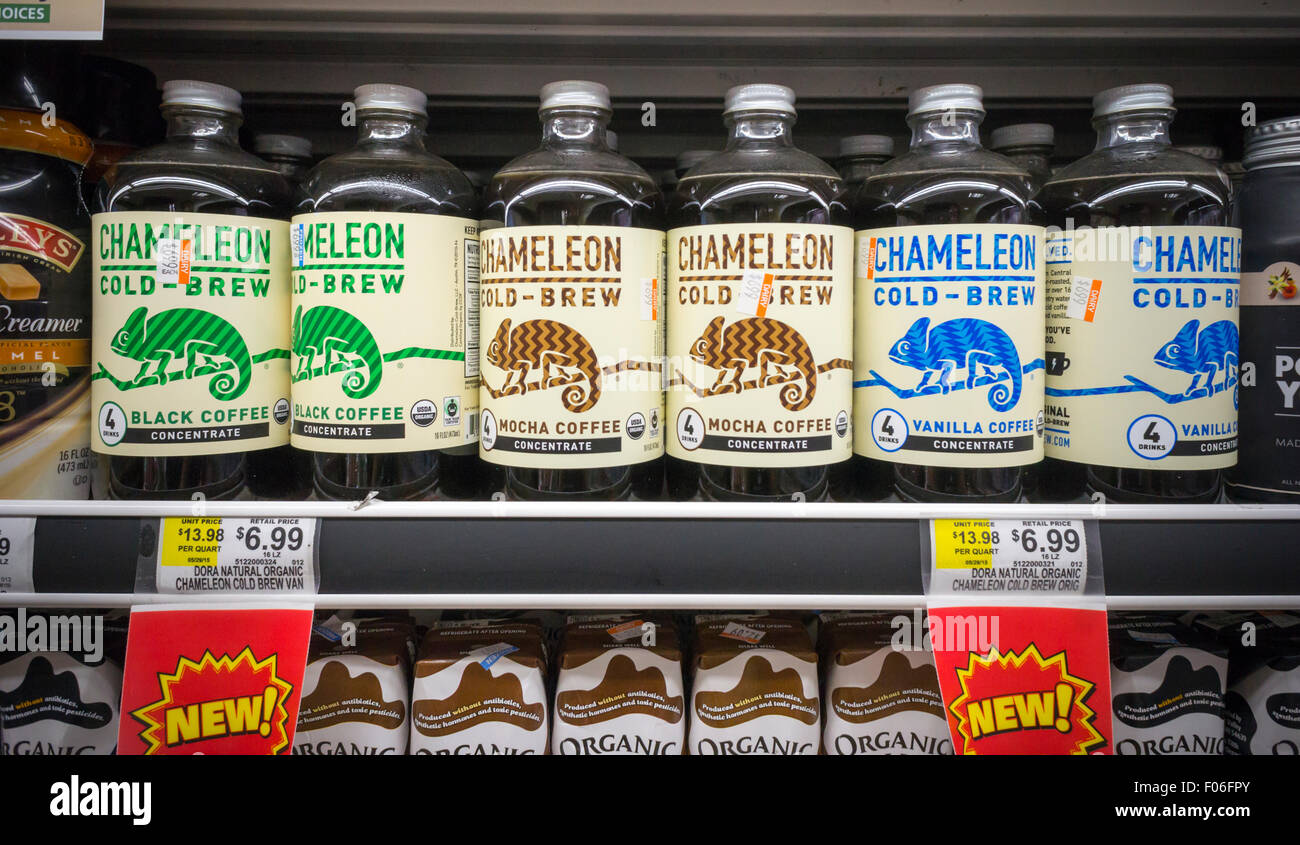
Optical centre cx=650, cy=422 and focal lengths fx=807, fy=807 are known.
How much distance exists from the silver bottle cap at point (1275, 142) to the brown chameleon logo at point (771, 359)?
571 mm

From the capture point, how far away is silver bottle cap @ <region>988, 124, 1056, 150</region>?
3.79ft

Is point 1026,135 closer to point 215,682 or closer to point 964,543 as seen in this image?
point 964,543

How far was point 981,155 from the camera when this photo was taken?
978 millimetres

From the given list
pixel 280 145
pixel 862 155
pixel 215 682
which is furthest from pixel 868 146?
pixel 215 682

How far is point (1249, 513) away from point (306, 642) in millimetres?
964

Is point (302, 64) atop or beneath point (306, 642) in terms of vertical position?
atop

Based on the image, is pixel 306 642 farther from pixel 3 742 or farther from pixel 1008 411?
pixel 1008 411

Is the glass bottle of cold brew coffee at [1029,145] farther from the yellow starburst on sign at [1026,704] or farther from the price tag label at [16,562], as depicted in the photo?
the price tag label at [16,562]

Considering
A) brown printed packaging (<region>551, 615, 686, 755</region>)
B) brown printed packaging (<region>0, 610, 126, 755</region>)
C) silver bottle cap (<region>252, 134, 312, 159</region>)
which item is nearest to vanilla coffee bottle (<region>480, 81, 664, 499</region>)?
brown printed packaging (<region>551, 615, 686, 755</region>)

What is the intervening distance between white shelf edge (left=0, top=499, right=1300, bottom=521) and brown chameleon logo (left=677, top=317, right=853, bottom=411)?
14 cm

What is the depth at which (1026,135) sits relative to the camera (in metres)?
1.16

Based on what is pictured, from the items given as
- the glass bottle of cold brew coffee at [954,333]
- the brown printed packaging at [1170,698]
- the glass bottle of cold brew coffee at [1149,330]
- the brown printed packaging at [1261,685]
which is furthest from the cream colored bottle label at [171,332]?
the brown printed packaging at [1261,685]

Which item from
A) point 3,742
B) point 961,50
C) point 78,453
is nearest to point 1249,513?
point 961,50

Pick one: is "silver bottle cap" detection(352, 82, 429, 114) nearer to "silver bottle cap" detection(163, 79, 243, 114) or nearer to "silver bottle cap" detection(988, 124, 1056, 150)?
"silver bottle cap" detection(163, 79, 243, 114)
